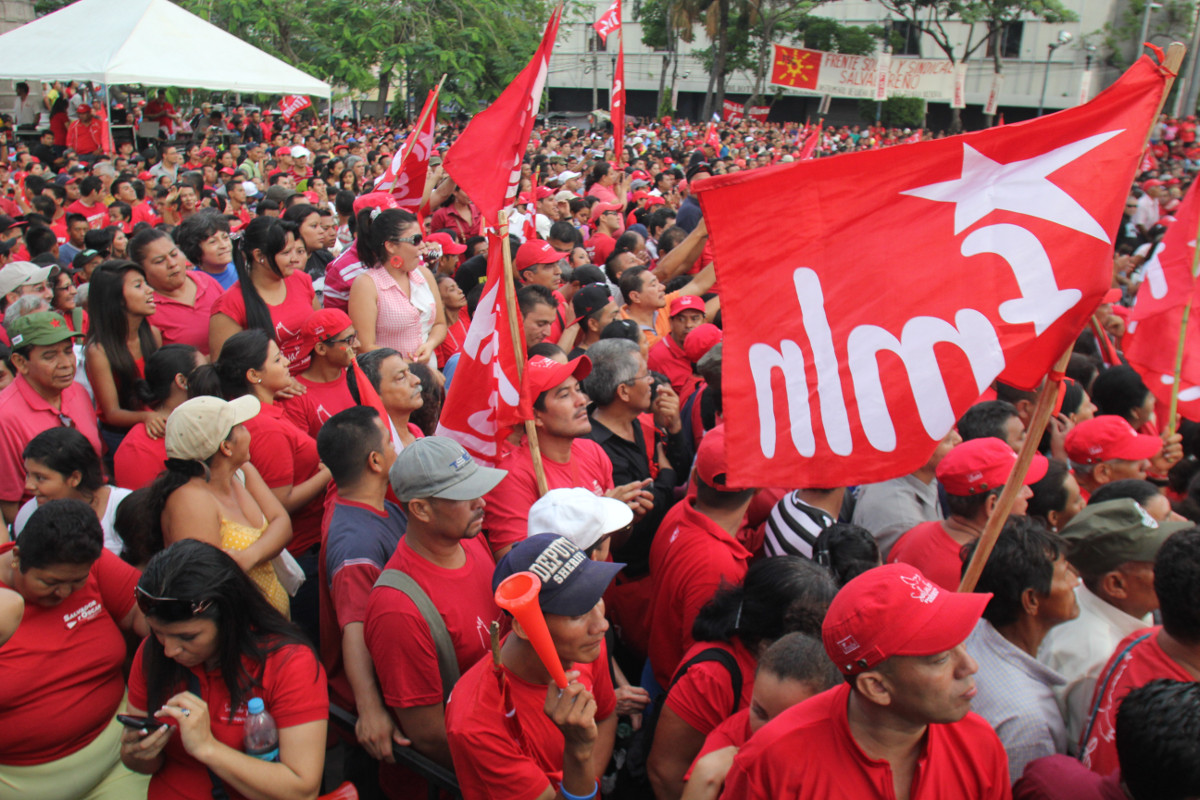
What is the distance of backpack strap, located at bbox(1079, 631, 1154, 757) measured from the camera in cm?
238

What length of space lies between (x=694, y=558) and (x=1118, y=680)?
1354mm

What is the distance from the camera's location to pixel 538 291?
18.2ft

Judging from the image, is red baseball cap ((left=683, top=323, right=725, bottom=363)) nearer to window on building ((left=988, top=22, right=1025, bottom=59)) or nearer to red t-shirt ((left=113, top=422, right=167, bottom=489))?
red t-shirt ((left=113, top=422, right=167, bottom=489))

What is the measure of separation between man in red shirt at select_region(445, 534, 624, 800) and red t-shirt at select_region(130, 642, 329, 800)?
16.5 inches

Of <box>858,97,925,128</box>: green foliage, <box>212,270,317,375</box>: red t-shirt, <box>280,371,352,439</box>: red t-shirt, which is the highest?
<box>858,97,925,128</box>: green foliage

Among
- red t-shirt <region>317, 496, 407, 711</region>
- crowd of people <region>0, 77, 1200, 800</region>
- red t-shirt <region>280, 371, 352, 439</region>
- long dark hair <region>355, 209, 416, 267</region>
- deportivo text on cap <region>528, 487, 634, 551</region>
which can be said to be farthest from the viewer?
long dark hair <region>355, 209, 416, 267</region>

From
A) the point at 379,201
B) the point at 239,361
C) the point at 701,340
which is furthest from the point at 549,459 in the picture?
the point at 379,201

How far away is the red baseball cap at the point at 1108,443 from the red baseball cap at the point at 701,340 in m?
1.97

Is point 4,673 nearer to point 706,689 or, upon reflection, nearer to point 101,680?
point 101,680

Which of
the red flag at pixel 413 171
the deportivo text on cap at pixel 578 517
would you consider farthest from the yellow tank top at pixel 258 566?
the red flag at pixel 413 171

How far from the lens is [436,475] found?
9.72 feet

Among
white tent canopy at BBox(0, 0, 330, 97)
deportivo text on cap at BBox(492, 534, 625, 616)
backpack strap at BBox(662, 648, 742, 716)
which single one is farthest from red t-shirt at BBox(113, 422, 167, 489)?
white tent canopy at BBox(0, 0, 330, 97)

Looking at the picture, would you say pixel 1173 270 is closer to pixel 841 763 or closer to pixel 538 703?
pixel 841 763

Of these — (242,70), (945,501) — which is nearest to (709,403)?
(945,501)
